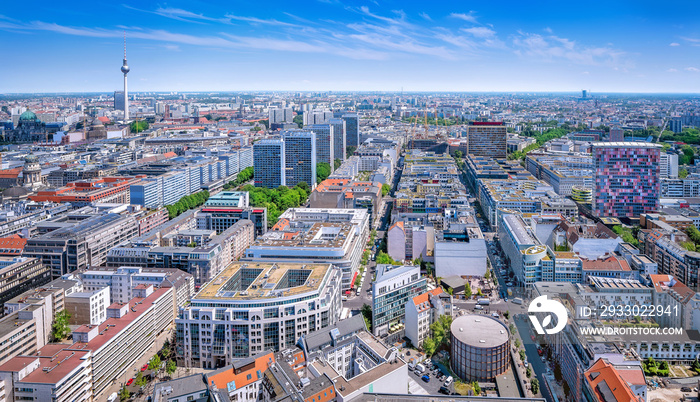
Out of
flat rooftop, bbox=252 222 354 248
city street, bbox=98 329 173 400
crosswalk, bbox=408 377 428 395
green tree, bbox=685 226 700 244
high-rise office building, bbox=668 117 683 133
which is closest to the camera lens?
crosswalk, bbox=408 377 428 395

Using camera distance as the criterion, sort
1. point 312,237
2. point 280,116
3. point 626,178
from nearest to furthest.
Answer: point 312,237, point 626,178, point 280,116

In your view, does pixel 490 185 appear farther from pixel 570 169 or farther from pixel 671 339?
pixel 671 339

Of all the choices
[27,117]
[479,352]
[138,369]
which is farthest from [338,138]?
[27,117]

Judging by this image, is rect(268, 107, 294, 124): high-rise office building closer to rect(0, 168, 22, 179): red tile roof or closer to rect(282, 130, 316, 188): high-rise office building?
rect(282, 130, 316, 188): high-rise office building

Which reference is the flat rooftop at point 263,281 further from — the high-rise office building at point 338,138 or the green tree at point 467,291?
the high-rise office building at point 338,138

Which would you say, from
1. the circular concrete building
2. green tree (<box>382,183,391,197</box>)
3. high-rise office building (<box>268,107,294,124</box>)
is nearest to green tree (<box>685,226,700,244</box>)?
the circular concrete building

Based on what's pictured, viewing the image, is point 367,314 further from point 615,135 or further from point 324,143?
point 615,135

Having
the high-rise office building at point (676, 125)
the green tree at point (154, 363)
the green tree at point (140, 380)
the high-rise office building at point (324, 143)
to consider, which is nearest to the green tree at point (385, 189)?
the high-rise office building at point (324, 143)
